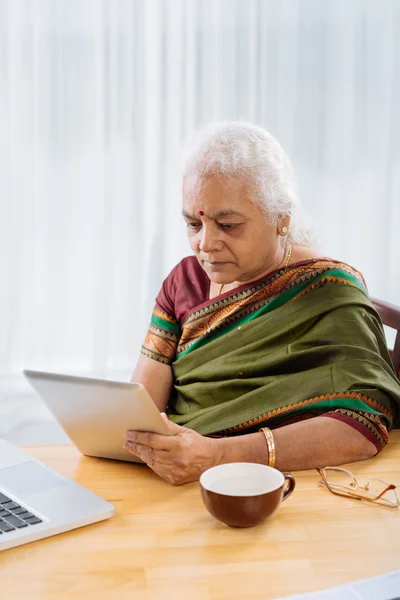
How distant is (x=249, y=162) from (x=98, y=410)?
615 millimetres

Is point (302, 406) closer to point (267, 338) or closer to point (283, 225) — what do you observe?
point (267, 338)

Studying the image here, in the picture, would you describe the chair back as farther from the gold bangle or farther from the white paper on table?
the white paper on table

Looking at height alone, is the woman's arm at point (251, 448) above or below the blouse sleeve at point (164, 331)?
below

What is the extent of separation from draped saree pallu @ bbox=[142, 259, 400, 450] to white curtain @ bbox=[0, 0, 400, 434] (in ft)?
5.62

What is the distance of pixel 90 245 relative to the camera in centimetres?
348

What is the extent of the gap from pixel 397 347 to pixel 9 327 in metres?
2.03

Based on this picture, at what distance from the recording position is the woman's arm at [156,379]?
1.83 metres

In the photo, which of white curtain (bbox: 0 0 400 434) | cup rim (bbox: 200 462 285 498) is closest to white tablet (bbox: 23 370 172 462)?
cup rim (bbox: 200 462 285 498)

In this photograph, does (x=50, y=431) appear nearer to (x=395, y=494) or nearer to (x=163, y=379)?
(x=163, y=379)

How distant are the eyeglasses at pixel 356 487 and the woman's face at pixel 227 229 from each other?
0.49 meters

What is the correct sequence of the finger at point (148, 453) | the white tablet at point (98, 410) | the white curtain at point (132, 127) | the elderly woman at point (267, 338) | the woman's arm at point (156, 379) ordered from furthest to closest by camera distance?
the white curtain at point (132, 127) → the woman's arm at point (156, 379) → the elderly woman at point (267, 338) → the finger at point (148, 453) → the white tablet at point (98, 410)

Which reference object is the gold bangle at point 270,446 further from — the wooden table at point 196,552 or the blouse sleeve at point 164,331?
the blouse sleeve at point 164,331

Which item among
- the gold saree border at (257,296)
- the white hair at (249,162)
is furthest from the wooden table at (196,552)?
the white hair at (249,162)

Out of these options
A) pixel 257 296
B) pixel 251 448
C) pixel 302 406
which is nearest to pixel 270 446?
pixel 251 448
